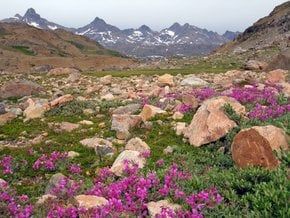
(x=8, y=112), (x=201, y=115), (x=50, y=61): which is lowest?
(x=50, y=61)

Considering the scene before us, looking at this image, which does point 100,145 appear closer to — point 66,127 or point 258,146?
point 66,127

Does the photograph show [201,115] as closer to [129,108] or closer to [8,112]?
[129,108]

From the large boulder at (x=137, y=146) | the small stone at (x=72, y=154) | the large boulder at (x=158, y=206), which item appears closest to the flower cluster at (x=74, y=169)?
the small stone at (x=72, y=154)

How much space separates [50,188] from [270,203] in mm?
5778

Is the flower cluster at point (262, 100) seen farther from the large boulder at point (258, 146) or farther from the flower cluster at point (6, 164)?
the flower cluster at point (6, 164)

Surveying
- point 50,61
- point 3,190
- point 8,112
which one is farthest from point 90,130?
point 50,61

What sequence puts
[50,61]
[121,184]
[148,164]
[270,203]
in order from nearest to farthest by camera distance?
[270,203] < [121,184] < [148,164] < [50,61]

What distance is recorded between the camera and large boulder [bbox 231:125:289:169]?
11.7m

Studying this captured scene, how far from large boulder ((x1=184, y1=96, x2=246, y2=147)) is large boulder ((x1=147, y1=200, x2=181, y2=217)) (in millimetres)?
5754

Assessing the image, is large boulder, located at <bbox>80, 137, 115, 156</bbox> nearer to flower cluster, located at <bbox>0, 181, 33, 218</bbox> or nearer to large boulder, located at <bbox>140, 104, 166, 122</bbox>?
large boulder, located at <bbox>140, 104, 166, 122</bbox>

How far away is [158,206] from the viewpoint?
9695 millimetres

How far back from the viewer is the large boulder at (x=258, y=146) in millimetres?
11672

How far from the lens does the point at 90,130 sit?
18859 mm

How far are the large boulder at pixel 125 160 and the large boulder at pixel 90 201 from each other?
Answer: 2.23m
